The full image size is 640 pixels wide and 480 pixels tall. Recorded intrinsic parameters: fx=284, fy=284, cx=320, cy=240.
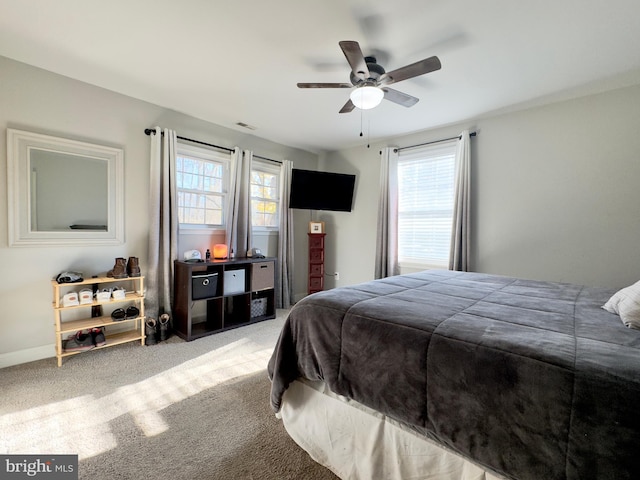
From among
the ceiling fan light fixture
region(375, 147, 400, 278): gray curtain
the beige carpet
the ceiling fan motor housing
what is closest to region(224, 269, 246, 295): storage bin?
the beige carpet

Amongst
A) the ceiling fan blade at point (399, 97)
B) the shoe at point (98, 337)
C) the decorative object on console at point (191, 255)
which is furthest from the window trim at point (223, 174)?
the ceiling fan blade at point (399, 97)

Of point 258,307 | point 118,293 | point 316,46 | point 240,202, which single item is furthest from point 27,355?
point 316,46

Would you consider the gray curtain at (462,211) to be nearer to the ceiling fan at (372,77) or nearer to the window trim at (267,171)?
the ceiling fan at (372,77)

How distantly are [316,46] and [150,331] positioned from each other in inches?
119

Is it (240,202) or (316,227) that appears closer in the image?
(240,202)

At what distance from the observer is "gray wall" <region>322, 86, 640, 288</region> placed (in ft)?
8.45

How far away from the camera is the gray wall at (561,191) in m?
2.58

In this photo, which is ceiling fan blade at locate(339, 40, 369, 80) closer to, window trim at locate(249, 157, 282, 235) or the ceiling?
the ceiling

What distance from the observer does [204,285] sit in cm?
313

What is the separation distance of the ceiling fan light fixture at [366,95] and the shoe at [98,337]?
3071 mm

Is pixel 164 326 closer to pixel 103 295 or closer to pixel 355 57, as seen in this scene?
pixel 103 295

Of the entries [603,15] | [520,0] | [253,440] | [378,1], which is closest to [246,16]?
[378,1]

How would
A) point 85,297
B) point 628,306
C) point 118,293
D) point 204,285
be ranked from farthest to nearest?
point 204,285 < point 118,293 < point 85,297 < point 628,306

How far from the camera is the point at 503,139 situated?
126 inches
